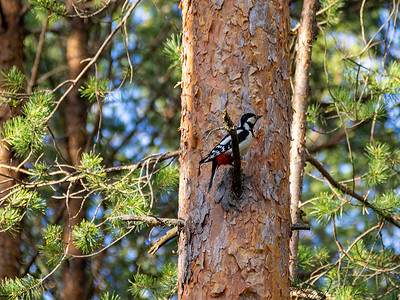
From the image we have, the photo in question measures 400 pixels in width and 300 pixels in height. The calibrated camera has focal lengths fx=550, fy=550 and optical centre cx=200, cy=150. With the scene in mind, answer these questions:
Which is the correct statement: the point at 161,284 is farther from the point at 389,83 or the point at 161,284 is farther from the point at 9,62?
the point at 9,62

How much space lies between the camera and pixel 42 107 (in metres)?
3.17

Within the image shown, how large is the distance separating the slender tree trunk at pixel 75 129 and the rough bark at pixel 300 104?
242cm

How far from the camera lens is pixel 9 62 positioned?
496 cm

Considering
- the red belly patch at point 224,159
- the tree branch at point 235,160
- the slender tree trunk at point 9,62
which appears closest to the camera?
the tree branch at point 235,160

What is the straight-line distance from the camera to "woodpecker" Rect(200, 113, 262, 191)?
2211 mm

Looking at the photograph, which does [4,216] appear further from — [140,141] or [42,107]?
[140,141]

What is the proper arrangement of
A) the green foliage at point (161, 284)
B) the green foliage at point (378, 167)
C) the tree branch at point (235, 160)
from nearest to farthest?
the tree branch at point (235, 160), the green foliage at point (161, 284), the green foliage at point (378, 167)

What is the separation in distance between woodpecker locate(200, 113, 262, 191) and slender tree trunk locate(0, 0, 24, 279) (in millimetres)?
2647

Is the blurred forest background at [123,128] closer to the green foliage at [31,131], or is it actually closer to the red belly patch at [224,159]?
the green foliage at [31,131]

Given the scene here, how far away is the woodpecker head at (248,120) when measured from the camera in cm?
229

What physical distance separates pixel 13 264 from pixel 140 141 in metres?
1.85

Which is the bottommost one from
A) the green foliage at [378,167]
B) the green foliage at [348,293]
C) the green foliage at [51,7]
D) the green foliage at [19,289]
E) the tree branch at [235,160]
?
the green foliage at [19,289]

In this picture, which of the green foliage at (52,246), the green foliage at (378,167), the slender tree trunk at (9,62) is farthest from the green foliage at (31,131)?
the green foliage at (378,167)

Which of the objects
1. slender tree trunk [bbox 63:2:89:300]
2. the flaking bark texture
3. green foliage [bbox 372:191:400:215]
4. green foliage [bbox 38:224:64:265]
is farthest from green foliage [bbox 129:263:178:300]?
slender tree trunk [bbox 63:2:89:300]
